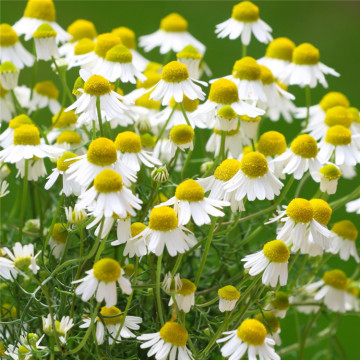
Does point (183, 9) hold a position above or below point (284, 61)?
below

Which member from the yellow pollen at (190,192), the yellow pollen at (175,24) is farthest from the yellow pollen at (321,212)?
the yellow pollen at (175,24)

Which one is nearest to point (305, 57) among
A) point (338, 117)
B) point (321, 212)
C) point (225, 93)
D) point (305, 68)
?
A: point (305, 68)

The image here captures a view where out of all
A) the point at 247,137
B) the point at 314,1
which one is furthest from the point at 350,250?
the point at 314,1

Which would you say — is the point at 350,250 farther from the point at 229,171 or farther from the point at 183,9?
the point at 183,9

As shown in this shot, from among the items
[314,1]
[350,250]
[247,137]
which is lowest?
[314,1]

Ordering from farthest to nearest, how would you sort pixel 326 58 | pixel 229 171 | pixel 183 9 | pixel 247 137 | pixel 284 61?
pixel 183 9 < pixel 326 58 < pixel 284 61 < pixel 247 137 < pixel 229 171

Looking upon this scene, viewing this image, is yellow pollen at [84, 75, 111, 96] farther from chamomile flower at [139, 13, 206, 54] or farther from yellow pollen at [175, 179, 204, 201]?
chamomile flower at [139, 13, 206, 54]

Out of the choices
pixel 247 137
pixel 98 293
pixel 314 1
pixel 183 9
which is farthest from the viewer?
pixel 314 1

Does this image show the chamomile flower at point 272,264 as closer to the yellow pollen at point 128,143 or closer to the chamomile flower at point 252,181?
the chamomile flower at point 252,181
